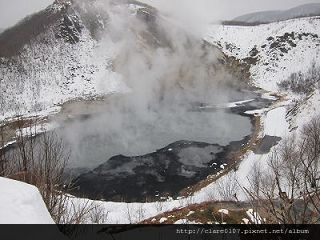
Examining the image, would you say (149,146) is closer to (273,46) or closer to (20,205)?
(20,205)

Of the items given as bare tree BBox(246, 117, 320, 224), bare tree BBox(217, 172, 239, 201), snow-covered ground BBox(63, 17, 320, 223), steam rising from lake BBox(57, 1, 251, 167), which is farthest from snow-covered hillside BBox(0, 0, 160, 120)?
bare tree BBox(246, 117, 320, 224)

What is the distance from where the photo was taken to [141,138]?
42.5 metres

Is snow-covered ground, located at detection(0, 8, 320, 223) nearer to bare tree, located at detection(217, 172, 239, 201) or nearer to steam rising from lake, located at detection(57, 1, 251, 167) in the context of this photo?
bare tree, located at detection(217, 172, 239, 201)

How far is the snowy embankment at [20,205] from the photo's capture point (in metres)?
5.45

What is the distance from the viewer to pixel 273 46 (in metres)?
93.6

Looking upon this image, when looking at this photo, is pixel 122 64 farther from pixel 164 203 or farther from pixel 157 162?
pixel 164 203

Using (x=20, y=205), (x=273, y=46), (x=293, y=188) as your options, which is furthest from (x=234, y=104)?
(x=20, y=205)

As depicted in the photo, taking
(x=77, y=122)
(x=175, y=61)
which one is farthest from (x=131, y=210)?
(x=175, y=61)

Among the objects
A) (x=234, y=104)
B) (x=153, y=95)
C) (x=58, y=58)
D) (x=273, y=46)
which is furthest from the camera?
(x=273, y=46)

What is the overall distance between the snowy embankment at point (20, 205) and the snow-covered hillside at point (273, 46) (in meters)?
76.5

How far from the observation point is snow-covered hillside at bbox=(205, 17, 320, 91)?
8344 centimetres

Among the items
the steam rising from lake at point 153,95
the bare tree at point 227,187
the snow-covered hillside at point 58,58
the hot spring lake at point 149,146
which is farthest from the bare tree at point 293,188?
the snow-covered hillside at point 58,58

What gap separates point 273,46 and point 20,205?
97.5 metres

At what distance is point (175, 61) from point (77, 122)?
39399 mm
